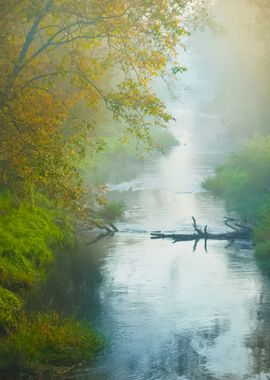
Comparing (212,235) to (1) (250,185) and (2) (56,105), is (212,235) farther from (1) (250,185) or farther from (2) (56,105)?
(2) (56,105)

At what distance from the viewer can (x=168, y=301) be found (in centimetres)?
2020

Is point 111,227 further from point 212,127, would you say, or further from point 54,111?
point 212,127

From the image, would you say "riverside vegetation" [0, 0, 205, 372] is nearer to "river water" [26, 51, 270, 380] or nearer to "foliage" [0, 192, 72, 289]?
"foliage" [0, 192, 72, 289]

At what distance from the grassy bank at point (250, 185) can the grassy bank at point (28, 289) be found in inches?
303

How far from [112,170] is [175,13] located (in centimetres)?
3571

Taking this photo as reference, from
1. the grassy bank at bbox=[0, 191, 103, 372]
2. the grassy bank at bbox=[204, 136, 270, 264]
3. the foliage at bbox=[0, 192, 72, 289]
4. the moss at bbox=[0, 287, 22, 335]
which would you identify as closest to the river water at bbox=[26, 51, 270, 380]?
the grassy bank at bbox=[0, 191, 103, 372]

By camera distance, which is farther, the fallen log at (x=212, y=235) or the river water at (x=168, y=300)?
the fallen log at (x=212, y=235)

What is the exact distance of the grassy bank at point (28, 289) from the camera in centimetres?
1474

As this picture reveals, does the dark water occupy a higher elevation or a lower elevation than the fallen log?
lower

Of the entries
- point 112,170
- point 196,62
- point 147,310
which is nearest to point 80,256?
point 147,310

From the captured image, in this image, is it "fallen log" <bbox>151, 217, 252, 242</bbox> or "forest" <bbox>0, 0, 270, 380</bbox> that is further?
"fallen log" <bbox>151, 217, 252, 242</bbox>

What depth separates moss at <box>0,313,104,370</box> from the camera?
1438 cm

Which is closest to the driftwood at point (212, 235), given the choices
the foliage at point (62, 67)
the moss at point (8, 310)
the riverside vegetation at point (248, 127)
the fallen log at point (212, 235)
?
the fallen log at point (212, 235)

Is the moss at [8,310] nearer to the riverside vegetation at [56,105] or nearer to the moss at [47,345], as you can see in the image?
the riverside vegetation at [56,105]
